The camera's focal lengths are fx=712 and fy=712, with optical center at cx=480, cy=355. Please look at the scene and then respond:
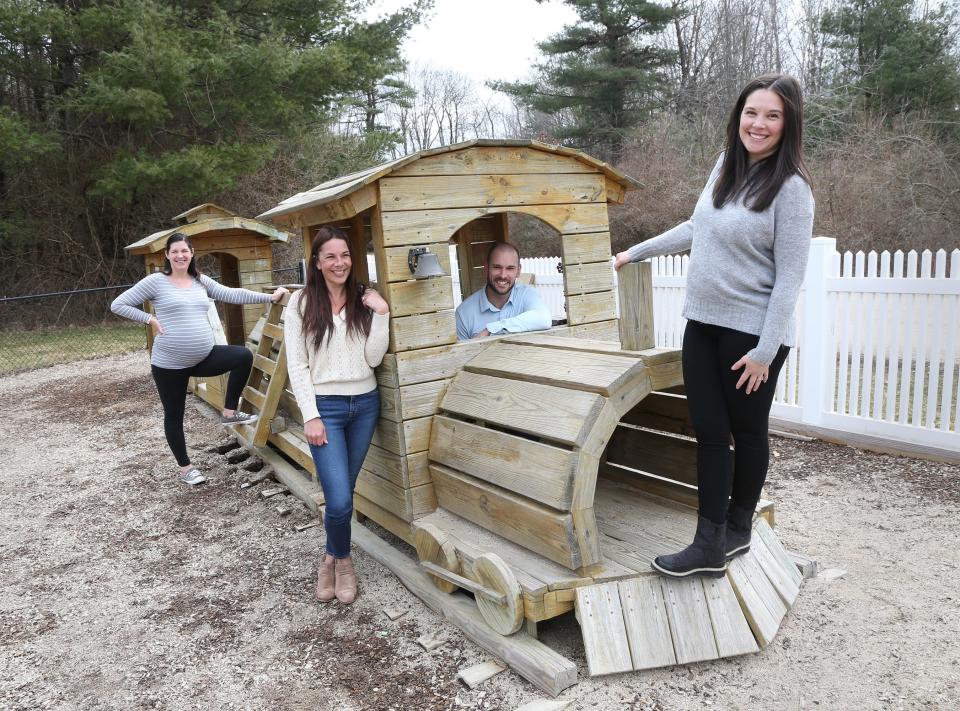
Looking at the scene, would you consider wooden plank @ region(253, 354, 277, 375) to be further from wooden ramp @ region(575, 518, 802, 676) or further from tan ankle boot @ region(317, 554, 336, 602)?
wooden ramp @ region(575, 518, 802, 676)

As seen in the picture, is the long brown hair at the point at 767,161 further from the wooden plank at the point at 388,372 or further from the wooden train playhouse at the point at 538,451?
the wooden plank at the point at 388,372

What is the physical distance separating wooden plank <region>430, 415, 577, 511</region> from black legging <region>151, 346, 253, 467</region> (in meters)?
2.68

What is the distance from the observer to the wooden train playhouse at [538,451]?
3.06 meters

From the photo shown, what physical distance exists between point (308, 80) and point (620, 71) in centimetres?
979

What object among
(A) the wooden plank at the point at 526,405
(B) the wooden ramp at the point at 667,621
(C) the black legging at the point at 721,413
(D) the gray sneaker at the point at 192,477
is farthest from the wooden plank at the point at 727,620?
(D) the gray sneaker at the point at 192,477

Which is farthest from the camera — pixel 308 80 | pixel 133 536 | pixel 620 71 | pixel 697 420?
pixel 620 71

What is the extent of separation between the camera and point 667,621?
305cm

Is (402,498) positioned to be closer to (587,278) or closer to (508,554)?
(508,554)

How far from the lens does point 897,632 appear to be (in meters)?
3.26

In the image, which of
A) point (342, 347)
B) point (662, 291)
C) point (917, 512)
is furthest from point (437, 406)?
point (662, 291)

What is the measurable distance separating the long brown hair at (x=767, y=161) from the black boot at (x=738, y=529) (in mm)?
1347

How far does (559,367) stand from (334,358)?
1.21m

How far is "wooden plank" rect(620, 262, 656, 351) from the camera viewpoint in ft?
10.7

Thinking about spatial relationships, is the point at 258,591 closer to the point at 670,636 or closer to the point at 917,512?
the point at 670,636
